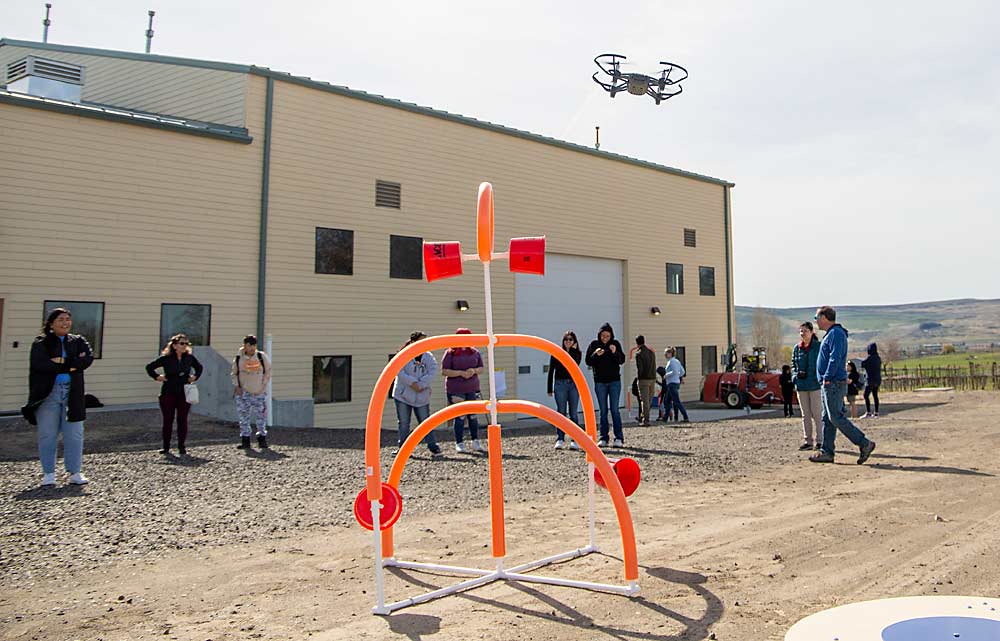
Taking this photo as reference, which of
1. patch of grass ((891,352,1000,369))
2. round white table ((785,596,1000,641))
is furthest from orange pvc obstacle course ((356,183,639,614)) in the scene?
patch of grass ((891,352,1000,369))

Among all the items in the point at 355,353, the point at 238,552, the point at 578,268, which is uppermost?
the point at 578,268

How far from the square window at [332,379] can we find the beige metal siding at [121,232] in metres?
1.91

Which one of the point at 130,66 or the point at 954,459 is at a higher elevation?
the point at 130,66

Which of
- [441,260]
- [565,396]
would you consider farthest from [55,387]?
[565,396]

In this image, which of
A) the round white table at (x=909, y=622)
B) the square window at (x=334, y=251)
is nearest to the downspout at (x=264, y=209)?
the square window at (x=334, y=251)

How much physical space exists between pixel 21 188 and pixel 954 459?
16104 mm

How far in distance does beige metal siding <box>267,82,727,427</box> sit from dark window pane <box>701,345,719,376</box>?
5.10 ft

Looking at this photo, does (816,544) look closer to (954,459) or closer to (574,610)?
(574,610)

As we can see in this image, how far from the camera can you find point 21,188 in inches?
520

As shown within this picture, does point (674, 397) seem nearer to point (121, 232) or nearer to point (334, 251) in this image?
point (334, 251)

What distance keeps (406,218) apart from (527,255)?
14070 millimetres

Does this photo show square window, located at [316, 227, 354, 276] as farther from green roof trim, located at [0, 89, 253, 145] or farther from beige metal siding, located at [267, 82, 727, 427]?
green roof trim, located at [0, 89, 253, 145]

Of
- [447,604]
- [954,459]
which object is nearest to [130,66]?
[447,604]

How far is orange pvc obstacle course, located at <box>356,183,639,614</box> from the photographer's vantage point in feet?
13.7
